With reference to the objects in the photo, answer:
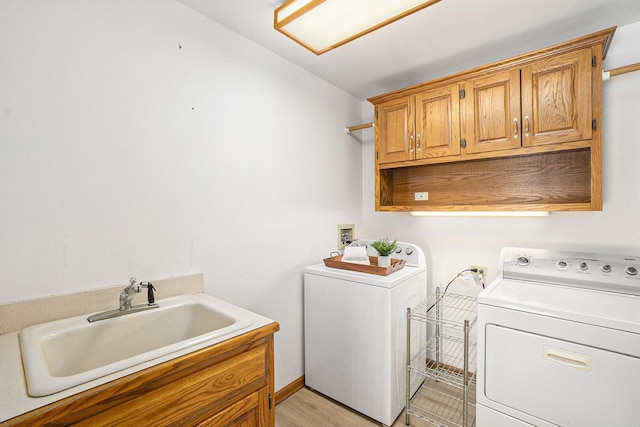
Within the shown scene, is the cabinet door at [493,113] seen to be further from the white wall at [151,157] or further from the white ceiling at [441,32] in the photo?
the white wall at [151,157]

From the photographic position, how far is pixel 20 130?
1.16 meters

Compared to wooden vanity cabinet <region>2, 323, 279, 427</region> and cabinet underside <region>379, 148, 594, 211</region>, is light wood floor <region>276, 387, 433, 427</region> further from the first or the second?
cabinet underside <region>379, 148, 594, 211</region>

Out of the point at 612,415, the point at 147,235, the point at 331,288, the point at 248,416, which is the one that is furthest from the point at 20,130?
the point at 612,415

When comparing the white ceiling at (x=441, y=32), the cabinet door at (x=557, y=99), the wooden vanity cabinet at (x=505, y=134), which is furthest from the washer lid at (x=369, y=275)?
the white ceiling at (x=441, y=32)

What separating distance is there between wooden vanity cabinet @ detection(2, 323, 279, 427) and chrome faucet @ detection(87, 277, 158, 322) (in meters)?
0.53

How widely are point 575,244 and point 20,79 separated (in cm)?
304

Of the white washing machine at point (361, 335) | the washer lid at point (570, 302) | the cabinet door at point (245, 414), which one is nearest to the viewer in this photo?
the cabinet door at point (245, 414)

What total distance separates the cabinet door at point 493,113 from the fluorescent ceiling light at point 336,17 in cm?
89

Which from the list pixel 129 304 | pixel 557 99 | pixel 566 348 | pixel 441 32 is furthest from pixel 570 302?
pixel 129 304

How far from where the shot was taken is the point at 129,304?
4.34 ft

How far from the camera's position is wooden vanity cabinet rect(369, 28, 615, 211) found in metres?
1.67

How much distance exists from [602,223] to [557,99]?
83 centimetres

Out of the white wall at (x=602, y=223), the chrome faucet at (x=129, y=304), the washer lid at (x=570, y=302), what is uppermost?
the white wall at (x=602, y=223)

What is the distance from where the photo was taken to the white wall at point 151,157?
3.88ft
